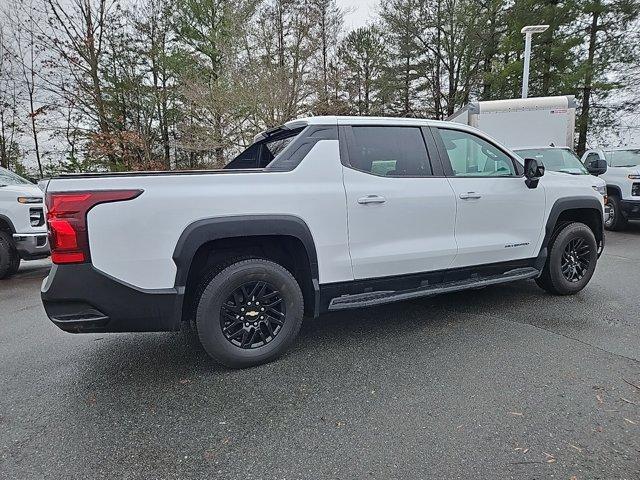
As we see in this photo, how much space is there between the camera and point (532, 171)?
3.66 meters

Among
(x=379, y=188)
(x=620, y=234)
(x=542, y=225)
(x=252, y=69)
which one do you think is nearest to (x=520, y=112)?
(x=620, y=234)

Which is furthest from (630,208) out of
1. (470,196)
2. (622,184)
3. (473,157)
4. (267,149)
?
(267,149)

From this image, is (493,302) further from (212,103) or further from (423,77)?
(423,77)

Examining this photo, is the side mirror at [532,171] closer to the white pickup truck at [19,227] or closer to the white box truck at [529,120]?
the white box truck at [529,120]

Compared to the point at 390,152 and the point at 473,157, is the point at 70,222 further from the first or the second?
the point at 473,157

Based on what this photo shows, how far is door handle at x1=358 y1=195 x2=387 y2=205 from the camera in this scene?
2959 mm

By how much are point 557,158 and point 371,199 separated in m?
6.83

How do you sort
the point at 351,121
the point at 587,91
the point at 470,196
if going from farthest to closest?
the point at 587,91
the point at 470,196
the point at 351,121

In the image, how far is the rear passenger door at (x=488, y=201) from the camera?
136 inches

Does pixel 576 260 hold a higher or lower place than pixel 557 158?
lower

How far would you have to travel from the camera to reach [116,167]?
1470 centimetres

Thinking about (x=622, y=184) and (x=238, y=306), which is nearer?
(x=238, y=306)

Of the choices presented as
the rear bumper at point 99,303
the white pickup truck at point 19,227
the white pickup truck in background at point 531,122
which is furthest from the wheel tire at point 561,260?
the white pickup truck at point 19,227

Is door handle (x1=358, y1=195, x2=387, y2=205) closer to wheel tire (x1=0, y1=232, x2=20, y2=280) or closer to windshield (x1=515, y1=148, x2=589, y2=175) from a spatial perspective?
wheel tire (x1=0, y1=232, x2=20, y2=280)
